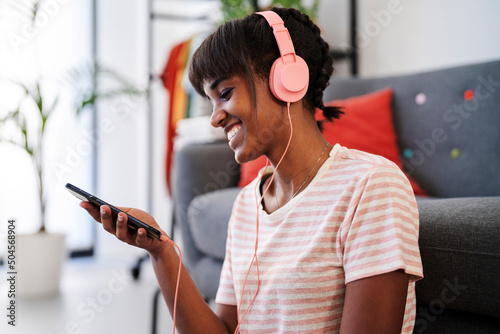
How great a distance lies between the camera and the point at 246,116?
2.39ft

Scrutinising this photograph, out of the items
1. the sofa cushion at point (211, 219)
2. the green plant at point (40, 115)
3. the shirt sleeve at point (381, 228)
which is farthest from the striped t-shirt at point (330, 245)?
the green plant at point (40, 115)

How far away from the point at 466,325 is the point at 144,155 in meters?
2.30

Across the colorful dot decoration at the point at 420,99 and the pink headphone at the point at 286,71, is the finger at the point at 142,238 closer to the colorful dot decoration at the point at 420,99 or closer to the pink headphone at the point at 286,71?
the pink headphone at the point at 286,71

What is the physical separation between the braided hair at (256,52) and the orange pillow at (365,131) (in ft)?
1.97

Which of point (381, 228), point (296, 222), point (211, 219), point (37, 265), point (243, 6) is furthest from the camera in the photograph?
point (243, 6)

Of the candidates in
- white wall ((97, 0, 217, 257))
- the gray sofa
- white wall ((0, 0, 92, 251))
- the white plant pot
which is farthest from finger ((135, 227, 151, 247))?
white wall ((97, 0, 217, 257))

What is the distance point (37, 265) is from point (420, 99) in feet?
5.42

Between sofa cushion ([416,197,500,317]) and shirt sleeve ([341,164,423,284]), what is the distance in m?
0.18

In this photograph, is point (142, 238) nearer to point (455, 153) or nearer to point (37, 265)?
point (455, 153)

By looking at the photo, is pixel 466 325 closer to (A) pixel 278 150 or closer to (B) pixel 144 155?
(A) pixel 278 150

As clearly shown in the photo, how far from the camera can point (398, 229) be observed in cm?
60

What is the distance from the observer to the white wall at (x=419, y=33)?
1.66 m

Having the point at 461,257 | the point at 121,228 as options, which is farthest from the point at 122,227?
the point at 461,257

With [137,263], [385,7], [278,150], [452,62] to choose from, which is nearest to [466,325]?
[278,150]
